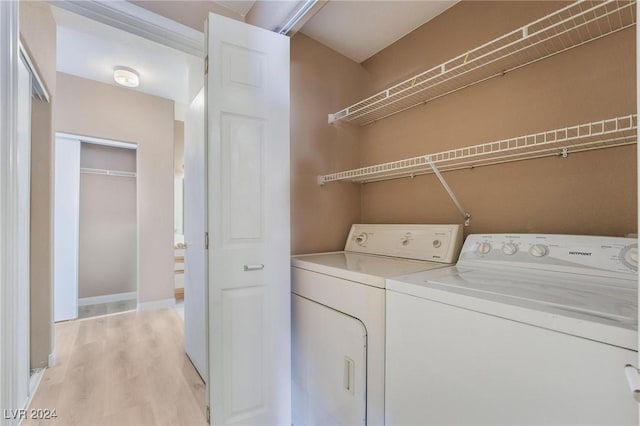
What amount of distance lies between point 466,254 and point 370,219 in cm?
83

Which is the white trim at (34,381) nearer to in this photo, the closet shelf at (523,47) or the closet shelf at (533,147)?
the closet shelf at (533,147)

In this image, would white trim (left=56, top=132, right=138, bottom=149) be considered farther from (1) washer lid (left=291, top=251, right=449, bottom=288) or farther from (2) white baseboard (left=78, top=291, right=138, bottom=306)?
(1) washer lid (left=291, top=251, right=449, bottom=288)

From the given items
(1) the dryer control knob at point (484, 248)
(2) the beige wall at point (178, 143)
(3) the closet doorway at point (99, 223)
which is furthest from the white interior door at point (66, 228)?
(1) the dryer control knob at point (484, 248)

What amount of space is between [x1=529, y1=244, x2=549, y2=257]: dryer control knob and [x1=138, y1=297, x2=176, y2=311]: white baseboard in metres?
3.90

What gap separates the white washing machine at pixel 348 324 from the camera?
1.10 meters

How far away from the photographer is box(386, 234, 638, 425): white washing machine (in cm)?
61

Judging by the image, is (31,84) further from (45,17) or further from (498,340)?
(498,340)

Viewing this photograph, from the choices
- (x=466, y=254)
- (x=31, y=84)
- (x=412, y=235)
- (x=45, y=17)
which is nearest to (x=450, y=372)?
(x=466, y=254)

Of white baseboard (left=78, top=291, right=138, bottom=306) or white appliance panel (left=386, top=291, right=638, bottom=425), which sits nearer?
white appliance panel (left=386, top=291, right=638, bottom=425)

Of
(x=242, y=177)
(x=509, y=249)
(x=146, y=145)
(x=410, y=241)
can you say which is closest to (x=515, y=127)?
(x=509, y=249)

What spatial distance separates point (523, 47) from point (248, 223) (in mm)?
1512

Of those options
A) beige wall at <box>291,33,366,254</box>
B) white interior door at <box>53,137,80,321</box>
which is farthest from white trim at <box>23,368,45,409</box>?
beige wall at <box>291,33,366,254</box>

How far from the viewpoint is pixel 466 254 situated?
1.36 m

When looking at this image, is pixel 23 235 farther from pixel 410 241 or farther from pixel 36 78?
pixel 410 241
